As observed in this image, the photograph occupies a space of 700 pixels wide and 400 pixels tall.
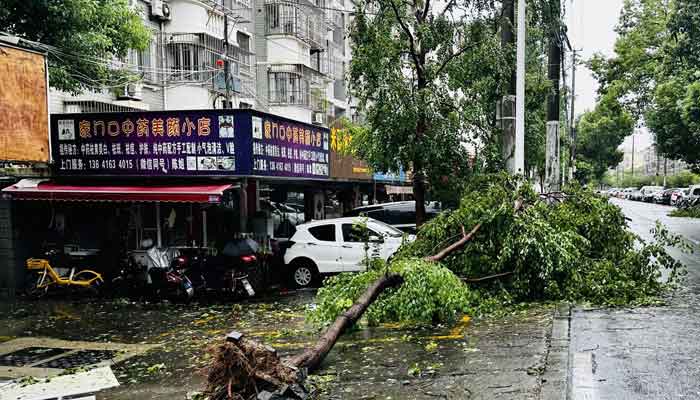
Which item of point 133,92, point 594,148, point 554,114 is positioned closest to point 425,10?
point 554,114

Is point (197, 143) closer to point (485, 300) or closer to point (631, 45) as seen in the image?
point (485, 300)

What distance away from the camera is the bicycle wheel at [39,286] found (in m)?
13.0

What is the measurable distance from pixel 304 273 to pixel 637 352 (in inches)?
337

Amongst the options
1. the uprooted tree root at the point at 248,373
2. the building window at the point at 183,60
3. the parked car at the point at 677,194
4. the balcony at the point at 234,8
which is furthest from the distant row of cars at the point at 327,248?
the parked car at the point at 677,194

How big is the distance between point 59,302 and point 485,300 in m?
8.61

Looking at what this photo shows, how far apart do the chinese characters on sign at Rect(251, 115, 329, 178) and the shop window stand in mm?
1384

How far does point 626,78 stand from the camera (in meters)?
30.2

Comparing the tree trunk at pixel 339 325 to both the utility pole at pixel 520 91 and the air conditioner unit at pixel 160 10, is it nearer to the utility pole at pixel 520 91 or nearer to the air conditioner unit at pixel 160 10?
the utility pole at pixel 520 91

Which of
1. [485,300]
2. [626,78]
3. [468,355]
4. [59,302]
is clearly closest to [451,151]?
[485,300]

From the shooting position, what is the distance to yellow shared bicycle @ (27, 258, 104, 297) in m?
12.9

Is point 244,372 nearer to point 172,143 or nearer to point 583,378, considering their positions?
point 583,378

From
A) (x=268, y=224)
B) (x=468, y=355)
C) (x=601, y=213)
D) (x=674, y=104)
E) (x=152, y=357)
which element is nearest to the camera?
(x=468, y=355)

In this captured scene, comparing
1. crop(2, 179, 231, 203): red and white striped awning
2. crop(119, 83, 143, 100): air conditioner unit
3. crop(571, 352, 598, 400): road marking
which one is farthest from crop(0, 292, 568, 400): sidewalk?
crop(119, 83, 143, 100): air conditioner unit

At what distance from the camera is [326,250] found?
14070mm
